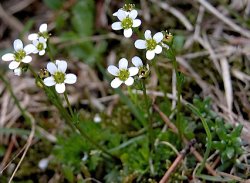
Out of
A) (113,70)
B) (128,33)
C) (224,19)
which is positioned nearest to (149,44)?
(128,33)

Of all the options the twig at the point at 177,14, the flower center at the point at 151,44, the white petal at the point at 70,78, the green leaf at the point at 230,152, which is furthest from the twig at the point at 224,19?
the white petal at the point at 70,78

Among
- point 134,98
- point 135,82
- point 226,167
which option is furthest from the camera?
point 134,98

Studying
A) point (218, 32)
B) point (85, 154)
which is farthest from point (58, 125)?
point (218, 32)

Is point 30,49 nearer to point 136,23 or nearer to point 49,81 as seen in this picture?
point 49,81

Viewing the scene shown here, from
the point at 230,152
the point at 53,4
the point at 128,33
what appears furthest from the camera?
the point at 53,4

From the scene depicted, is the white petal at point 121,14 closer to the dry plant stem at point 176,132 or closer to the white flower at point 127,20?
the white flower at point 127,20

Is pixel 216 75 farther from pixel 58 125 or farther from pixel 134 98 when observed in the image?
pixel 58 125

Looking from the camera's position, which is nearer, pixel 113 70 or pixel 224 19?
pixel 113 70

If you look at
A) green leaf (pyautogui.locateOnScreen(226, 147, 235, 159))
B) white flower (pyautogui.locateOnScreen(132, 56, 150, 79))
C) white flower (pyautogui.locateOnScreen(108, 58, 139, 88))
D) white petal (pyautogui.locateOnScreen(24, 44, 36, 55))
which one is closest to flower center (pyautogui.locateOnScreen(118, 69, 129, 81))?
white flower (pyautogui.locateOnScreen(108, 58, 139, 88))
